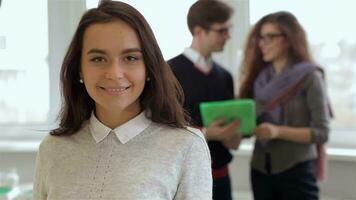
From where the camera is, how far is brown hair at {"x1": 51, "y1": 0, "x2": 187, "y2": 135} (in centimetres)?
91

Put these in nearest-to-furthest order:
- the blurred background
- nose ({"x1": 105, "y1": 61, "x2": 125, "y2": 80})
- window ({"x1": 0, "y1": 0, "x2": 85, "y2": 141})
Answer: nose ({"x1": 105, "y1": 61, "x2": 125, "y2": 80}) < the blurred background < window ({"x1": 0, "y1": 0, "x2": 85, "y2": 141})

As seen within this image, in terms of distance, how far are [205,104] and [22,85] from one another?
1062mm

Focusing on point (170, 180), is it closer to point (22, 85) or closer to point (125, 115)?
point (125, 115)

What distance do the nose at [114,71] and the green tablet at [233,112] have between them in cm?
67

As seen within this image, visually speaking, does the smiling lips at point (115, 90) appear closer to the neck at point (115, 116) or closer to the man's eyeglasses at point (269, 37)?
the neck at point (115, 116)

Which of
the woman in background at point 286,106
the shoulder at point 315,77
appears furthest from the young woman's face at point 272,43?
the shoulder at point 315,77

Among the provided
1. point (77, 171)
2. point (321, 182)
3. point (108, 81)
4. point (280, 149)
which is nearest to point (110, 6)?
point (108, 81)

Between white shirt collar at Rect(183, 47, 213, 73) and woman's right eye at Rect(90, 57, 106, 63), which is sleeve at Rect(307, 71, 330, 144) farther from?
woman's right eye at Rect(90, 57, 106, 63)

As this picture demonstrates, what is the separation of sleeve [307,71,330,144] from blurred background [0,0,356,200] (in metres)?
0.12

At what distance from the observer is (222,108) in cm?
155

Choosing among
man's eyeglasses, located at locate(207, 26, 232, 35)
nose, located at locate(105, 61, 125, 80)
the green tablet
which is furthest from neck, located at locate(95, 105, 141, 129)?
man's eyeglasses, located at locate(207, 26, 232, 35)

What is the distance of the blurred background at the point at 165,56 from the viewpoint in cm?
167

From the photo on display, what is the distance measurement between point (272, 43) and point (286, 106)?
218 millimetres

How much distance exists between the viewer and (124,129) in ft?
3.11
